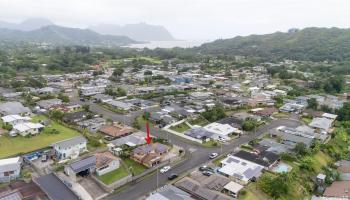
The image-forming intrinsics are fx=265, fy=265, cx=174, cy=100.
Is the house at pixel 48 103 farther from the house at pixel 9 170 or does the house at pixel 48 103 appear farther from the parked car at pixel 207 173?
the parked car at pixel 207 173

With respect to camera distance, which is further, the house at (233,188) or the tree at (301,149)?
the tree at (301,149)

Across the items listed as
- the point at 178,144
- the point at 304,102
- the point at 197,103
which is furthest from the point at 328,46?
the point at 178,144

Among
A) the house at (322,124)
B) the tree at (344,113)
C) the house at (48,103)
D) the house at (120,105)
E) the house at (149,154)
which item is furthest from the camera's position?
the house at (120,105)

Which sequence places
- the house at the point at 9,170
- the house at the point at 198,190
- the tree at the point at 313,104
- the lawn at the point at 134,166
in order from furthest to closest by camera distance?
the tree at the point at 313,104, the lawn at the point at 134,166, the house at the point at 9,170, the house at the point at 198,190

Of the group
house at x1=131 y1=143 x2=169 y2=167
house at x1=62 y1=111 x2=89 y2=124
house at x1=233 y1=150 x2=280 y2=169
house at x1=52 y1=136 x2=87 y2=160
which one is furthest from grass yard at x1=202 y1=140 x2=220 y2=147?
house at x1=62 y1=111 x2=89 y2=124

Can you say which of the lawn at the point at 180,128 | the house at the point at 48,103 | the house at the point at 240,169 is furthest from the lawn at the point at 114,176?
the house at the point at 48,103

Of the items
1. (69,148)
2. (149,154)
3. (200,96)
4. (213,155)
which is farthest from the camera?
(200,96)

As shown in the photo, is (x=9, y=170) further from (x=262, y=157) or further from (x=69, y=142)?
(x=262, y=157)

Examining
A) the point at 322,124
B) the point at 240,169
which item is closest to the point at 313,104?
the point at 322,124
